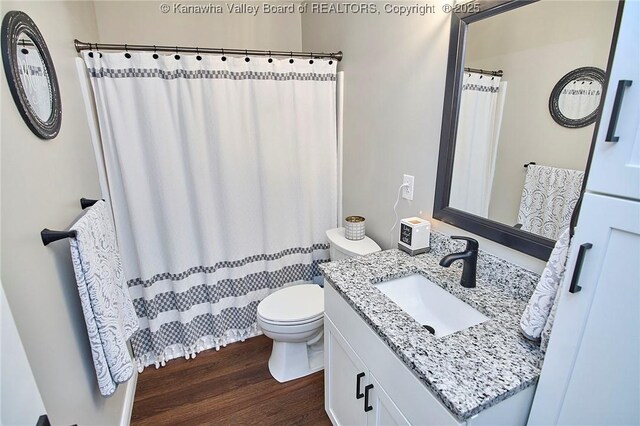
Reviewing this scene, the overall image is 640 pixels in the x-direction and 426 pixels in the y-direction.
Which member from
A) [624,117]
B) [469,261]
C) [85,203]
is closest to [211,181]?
[85,203]

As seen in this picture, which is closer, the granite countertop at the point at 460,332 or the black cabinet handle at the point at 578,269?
the black cabinet handle at the point at 578,269

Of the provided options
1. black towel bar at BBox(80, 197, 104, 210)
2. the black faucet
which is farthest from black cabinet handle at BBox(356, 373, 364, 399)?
black towel bar at BBox(80, 197, 104, 210)

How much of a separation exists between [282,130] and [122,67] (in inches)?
36.7

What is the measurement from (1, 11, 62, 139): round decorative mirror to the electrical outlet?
1.48 meters

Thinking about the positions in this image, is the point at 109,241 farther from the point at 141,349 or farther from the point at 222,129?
the point at 141,349

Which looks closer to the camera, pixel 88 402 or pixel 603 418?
pixel 603 418

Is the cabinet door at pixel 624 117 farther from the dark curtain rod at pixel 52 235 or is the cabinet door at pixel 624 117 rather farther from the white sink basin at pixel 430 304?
the dark curtain rod at pixel 52 235

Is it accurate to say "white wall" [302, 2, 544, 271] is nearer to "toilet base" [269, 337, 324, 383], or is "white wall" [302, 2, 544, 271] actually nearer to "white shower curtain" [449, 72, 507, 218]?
"white shower curtain" [449, 72, 507, 218]

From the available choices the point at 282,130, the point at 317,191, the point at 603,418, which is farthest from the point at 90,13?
the point at 603,418

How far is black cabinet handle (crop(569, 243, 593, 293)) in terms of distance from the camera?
2.15 feet

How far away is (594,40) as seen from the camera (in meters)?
0.89

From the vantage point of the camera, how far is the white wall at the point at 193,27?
6.69 ft

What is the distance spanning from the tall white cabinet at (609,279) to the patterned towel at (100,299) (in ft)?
4.56

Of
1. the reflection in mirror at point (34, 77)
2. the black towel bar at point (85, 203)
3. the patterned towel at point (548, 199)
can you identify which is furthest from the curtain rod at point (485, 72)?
the black towel bar at point (85, 203)
